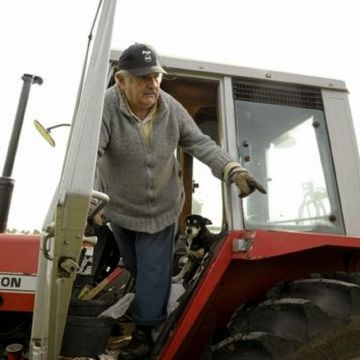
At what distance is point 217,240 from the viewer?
6.82ft

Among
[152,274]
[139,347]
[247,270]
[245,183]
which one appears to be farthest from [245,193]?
[139,347]

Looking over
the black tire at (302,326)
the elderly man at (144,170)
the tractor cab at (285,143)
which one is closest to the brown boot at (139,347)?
the elderly man at (144,170)

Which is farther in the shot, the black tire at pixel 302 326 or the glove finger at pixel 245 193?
the glove finger at pixel 245 193

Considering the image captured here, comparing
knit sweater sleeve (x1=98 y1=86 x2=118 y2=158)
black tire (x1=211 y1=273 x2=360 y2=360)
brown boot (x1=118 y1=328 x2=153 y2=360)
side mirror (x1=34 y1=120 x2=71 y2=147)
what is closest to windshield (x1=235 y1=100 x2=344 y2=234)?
black tire (x1=211 y1=273 x2=360 y2=360)

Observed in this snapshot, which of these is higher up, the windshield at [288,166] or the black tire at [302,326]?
the windshield at [288,166]

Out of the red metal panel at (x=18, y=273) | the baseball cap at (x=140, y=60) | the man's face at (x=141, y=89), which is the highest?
the baseball cap at (x=140, y=60)

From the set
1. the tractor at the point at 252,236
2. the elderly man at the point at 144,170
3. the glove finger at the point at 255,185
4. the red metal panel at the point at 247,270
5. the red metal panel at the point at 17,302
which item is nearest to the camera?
the tractor at the point at 252,236

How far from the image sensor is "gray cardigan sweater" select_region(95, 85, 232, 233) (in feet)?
6.96

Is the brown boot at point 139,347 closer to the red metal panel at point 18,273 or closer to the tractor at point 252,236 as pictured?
the tractor at point 252,236

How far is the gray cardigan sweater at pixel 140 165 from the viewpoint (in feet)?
6.96

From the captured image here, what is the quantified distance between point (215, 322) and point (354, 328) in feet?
2.10

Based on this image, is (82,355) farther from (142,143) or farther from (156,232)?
(142,143)

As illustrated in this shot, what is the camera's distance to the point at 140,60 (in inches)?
81.2

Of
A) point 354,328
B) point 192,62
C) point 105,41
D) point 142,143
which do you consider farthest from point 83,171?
point 354,328
